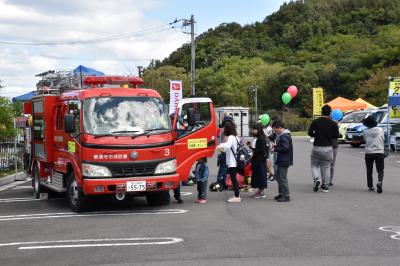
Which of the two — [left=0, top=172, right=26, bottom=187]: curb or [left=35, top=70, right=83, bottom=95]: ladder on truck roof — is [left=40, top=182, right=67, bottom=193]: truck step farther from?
[left=0, top=172, right=26, bottom=187]: curb

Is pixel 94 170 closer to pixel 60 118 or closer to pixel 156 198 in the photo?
pixel 156 198

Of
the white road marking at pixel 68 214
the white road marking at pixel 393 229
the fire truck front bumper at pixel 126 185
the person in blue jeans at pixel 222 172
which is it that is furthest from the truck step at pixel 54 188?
the white road marking at pixel 393 229

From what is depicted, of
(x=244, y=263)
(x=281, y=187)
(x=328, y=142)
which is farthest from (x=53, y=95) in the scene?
(x=244, y=263)

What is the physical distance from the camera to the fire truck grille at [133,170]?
10.0 meters

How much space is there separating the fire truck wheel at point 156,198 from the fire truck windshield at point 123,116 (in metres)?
1.52

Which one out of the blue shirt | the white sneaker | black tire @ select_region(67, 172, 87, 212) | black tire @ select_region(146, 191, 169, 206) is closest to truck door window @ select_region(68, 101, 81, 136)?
black tire @ select_region(67, 172, 87, 212)

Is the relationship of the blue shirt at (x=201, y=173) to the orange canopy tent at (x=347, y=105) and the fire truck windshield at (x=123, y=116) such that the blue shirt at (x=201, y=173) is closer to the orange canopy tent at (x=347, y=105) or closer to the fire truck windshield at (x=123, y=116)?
the fire truck windshield at (x=123, y=116)

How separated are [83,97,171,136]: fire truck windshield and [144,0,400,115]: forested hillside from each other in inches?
1847

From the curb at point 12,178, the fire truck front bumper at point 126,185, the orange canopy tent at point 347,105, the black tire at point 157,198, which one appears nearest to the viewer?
the fire truck front bumper at point 126,185

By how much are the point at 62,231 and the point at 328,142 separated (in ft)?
21.6

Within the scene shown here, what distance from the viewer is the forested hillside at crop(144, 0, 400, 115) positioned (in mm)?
67125

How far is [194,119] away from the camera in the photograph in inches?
430

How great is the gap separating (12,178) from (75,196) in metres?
7.75

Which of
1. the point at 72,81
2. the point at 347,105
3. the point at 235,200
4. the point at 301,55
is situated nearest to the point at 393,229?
the point at 235,200
